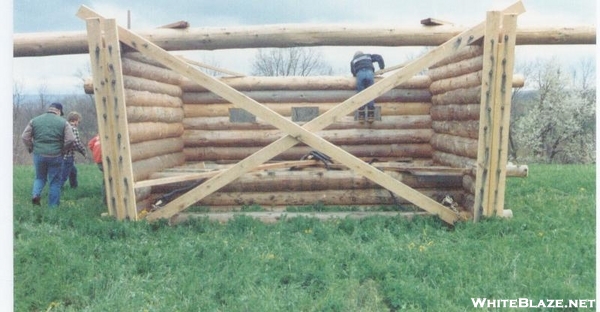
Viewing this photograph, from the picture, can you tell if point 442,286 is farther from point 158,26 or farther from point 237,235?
point 158,26

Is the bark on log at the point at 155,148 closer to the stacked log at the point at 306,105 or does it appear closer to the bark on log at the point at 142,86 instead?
the stacked log at the point at 306,105

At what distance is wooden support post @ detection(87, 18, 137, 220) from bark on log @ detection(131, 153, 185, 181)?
2.58ft

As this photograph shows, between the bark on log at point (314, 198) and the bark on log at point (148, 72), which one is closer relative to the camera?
the bark on log at point (148, 72)

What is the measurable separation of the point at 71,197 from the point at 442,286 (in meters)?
7.64

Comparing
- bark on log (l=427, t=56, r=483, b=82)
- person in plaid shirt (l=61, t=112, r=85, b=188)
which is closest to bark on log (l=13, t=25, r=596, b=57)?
bark on log (l=427, t=56, r=483, b=82)

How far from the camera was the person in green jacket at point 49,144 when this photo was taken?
368 inches

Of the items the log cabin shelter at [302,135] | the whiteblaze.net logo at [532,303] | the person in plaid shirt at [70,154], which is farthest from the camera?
the person in plaid shirt at [70,154]

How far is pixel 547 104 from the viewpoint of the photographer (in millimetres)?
28547

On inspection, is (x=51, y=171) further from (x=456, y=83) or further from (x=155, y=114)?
(x=456, y=83)

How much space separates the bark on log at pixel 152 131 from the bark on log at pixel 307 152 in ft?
2.02

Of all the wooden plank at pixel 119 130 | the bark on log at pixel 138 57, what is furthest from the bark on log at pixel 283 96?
the wooden plank at pixel 119 130

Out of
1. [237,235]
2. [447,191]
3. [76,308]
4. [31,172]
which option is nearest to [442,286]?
[237,235]

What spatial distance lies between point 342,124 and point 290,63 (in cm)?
1956

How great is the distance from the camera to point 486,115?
26.0 ft
